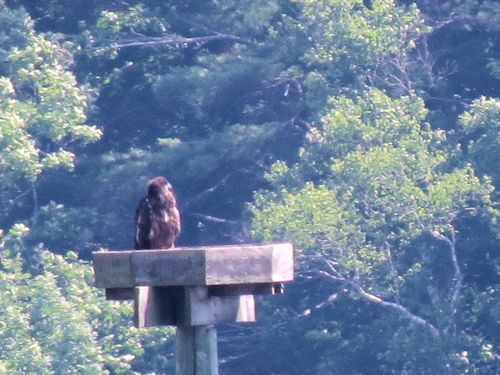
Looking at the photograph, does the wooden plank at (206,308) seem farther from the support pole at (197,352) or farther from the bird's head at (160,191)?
the bird's head at (160,191)

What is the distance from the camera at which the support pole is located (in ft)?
13.2

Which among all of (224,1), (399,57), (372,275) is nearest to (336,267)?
(372,275)

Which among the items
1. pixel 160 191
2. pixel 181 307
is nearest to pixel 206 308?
pixel 181 307

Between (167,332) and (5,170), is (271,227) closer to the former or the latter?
(167,332)

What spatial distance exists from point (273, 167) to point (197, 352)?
13711mm

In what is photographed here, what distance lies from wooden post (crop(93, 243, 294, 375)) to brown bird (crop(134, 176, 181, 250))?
2.26m

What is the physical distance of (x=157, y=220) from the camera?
21.8 feet

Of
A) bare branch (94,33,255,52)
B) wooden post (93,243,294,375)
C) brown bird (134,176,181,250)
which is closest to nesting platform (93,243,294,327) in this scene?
wooden post (93,243,294,375)

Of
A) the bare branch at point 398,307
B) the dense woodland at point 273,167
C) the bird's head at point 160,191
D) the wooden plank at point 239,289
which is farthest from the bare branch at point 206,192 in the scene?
the wooden plank at point 239,289

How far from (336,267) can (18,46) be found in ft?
16.8

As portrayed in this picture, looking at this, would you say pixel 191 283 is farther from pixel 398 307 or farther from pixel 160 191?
pixel 398 307

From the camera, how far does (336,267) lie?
18000mm

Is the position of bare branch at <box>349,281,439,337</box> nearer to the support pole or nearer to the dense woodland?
the dense woodland

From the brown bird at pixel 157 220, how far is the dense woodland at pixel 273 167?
30.1 feet
